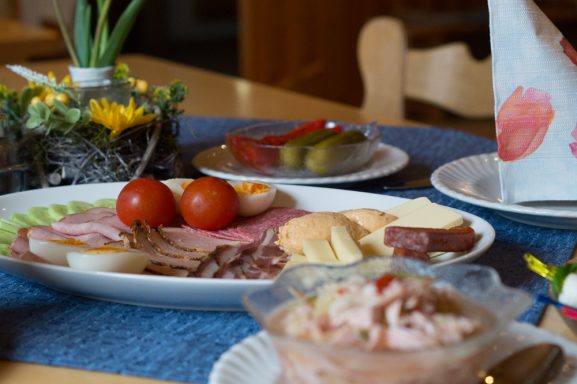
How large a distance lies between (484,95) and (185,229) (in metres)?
1.29

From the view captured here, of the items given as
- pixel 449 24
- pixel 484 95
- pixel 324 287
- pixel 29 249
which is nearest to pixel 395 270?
pixel 324 287

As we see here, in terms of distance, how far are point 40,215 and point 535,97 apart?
706mm

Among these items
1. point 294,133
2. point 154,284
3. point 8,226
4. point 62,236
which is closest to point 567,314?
point 154,284

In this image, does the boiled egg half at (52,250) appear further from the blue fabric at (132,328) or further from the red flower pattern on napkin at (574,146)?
the red flower pattern on napkin at (574,146)

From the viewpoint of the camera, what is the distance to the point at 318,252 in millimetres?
995

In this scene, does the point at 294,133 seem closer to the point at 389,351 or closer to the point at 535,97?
the point at 535,97

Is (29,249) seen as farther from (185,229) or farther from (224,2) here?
(224,2)

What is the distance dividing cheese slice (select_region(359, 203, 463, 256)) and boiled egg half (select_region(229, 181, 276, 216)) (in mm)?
237

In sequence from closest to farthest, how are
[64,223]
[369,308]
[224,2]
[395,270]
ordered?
[369,308] < [395,270] < [64,223] < [224,2]

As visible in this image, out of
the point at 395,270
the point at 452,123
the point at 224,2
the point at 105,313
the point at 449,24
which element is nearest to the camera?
the point at 395,270

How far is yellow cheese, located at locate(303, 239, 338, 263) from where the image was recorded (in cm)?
98

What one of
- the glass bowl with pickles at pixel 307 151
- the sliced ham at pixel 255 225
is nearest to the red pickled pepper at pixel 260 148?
the glass bowl with pickles at pixel 307 151

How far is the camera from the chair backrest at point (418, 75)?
2346 millimetres

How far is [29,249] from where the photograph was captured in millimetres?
1078
